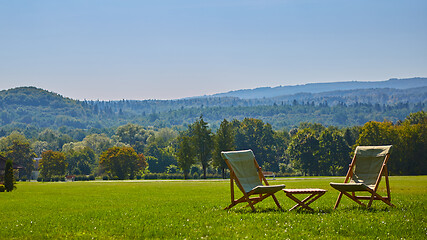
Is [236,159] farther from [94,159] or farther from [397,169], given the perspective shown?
[94,159]

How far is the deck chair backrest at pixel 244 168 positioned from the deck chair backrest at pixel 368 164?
2.92 metres

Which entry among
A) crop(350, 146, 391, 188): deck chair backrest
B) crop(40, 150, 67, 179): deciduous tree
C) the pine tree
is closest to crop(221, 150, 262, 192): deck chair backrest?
crop(350, 146, 391, 188): deck chair backrest

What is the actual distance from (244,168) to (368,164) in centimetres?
359

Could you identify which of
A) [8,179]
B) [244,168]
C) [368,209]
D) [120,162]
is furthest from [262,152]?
[368,209]

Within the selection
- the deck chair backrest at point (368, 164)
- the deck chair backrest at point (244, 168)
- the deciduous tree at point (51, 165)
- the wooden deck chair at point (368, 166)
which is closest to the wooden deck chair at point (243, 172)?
the deck chair backrest at point (244, 168)

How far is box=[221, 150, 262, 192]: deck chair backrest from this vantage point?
43.2ft

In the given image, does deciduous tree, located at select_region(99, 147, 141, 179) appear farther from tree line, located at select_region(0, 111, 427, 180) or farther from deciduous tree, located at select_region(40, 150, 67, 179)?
deciduous tree, located at select_region(40, 150, 67, 179)

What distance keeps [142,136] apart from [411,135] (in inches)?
3920

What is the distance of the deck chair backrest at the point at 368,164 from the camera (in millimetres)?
13773

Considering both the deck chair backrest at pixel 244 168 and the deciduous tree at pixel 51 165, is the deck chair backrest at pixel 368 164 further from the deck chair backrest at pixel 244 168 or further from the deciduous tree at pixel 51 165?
the deciduous tree at pixel 51 165

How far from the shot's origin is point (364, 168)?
46.1ft

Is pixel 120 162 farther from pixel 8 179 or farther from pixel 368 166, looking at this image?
pixel 368 166

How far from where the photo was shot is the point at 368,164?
14.0 m

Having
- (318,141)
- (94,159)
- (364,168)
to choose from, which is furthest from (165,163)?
(364,168)
